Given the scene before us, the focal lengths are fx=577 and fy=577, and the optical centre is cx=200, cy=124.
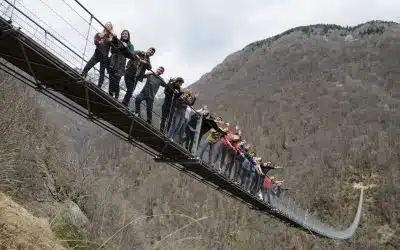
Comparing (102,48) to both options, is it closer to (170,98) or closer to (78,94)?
(78,94)

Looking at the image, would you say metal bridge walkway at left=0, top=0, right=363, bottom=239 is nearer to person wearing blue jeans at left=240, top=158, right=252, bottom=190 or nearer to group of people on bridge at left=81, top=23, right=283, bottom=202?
group of people on bridge at left=81, top=23, right=283, bottom=202

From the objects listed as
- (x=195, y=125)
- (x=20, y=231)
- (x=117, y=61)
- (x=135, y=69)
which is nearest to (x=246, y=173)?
(x=195, y=125)

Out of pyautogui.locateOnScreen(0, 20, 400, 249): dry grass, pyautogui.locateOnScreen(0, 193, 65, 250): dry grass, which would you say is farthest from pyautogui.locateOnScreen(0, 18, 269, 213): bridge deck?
pyautogui.locateOnScreen(0, 193, 65, 250): dry grass

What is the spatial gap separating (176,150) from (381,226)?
28.4 metres

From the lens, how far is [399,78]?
216 ft

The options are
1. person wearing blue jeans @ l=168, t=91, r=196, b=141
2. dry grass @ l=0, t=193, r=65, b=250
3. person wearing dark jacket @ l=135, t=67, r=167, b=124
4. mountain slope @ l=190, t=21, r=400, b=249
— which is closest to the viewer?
dry grass @ l=0, t=193, r=65, b=250

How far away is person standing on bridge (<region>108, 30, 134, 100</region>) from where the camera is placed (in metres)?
8.26

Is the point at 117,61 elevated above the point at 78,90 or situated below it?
above

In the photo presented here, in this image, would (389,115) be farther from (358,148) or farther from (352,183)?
(352,183)

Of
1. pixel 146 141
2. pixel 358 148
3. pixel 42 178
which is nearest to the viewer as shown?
pixel 146 141

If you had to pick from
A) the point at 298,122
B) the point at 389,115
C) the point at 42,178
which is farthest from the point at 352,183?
the point at 42,178

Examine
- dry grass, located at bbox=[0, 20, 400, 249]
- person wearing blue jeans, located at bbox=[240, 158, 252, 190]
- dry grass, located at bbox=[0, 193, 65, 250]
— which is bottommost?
dry grass, located at bbox=[0, 193, 65, 250]

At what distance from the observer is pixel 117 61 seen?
8359 mm

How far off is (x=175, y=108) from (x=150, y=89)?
2.89 ft
